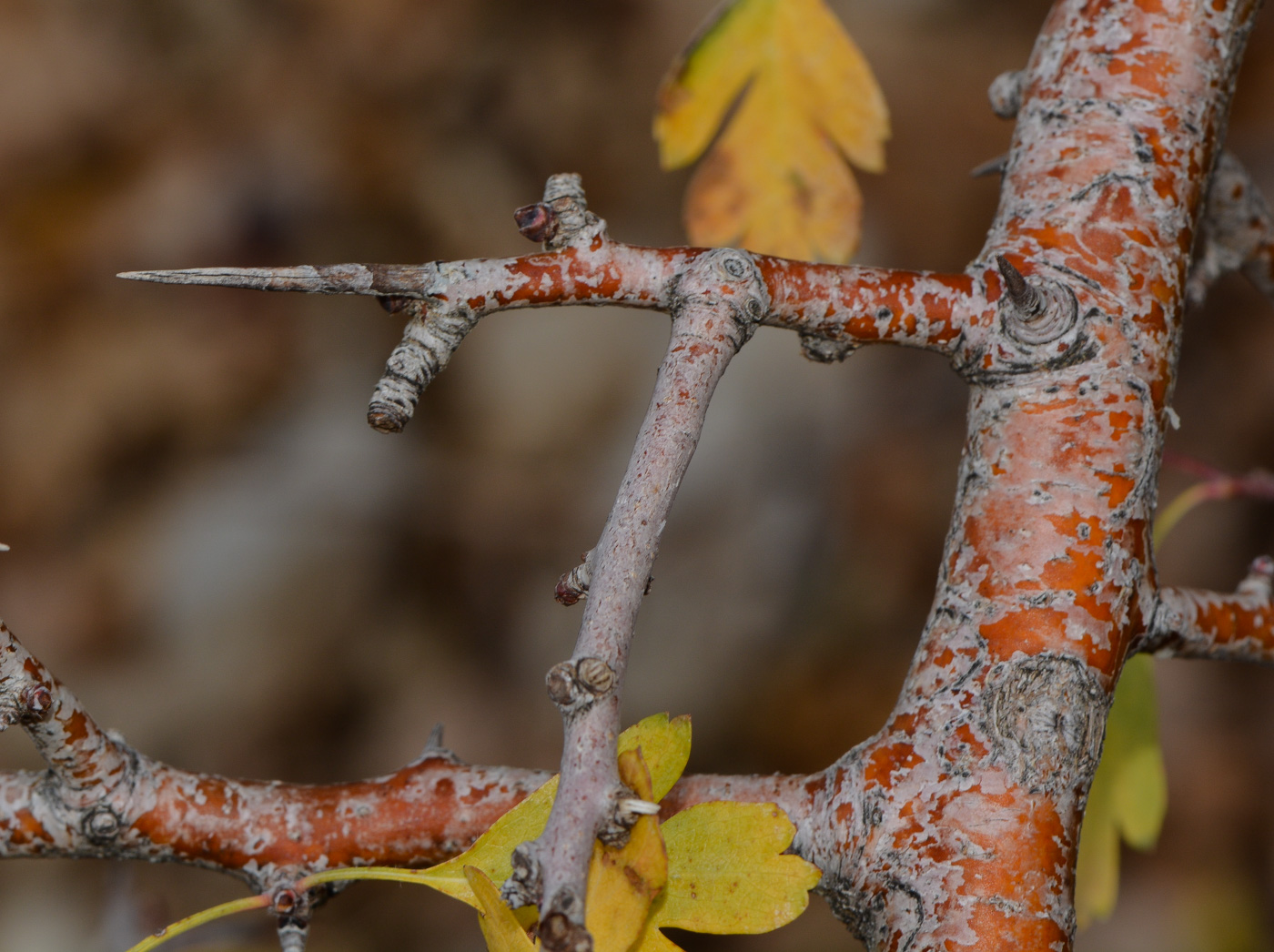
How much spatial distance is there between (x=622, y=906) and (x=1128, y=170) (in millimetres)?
409

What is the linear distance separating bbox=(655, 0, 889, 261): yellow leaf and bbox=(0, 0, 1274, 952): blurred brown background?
881mm

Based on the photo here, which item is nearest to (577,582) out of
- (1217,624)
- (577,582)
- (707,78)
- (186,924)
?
(577,582)

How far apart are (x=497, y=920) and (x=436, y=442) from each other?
1333mm

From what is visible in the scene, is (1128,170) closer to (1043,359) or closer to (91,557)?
(1043,359)

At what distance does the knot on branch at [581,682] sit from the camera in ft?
0.94

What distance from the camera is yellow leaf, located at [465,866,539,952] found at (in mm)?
317

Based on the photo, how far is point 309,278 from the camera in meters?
0.37

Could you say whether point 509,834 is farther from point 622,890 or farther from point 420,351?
point 420,351

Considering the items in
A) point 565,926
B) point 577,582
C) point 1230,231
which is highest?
point 1230,231

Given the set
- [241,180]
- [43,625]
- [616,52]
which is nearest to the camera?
[43,625]

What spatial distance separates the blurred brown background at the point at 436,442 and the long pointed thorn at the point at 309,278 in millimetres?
1175

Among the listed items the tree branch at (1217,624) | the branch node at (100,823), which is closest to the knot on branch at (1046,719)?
the tree branch at (1217,624)

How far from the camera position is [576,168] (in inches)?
66.9

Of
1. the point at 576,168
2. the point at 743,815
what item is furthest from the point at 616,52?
the point at 743,815
